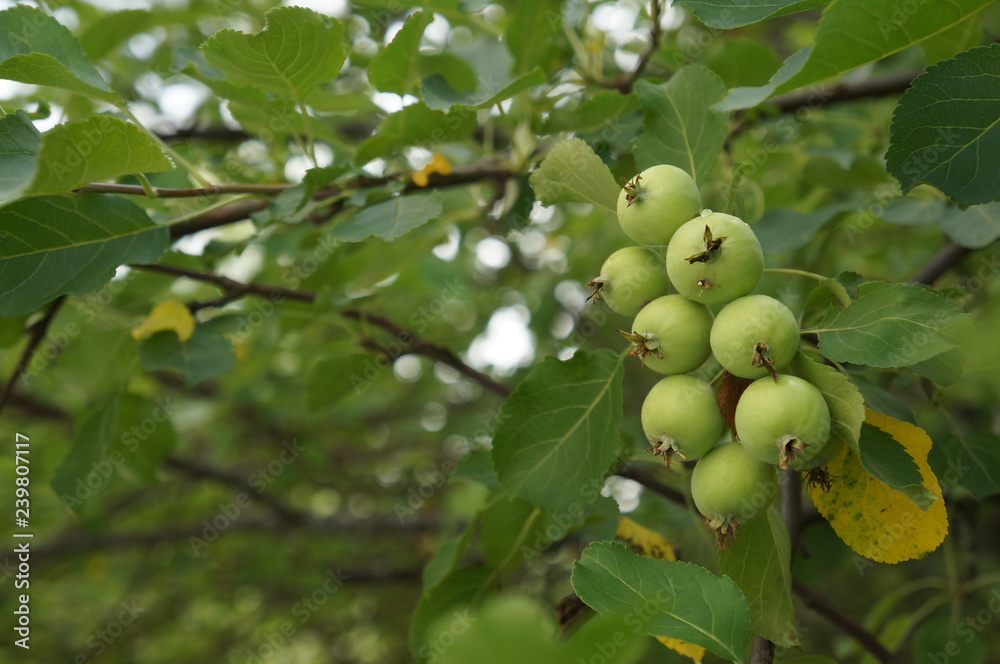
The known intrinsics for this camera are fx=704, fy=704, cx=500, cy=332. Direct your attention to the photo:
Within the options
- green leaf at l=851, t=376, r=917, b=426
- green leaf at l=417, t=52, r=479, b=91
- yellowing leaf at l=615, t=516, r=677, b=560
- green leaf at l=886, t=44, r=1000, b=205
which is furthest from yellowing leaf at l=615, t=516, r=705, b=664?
green leaf at l=417, t=52, r=479, b=91

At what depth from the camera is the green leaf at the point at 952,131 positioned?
1.08 meters

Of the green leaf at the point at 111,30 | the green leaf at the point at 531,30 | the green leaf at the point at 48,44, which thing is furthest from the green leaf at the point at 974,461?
the green leaf at the point at 111,30

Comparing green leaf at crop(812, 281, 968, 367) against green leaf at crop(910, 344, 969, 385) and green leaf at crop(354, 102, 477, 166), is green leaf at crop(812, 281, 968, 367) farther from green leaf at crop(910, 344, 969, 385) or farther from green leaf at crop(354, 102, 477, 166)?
green leaf at crop(354, 102, 477, 166)

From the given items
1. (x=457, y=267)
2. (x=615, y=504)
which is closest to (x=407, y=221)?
(x=615, y=504)

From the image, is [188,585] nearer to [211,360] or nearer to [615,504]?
[211,360]

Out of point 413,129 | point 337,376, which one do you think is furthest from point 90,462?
point 413,129

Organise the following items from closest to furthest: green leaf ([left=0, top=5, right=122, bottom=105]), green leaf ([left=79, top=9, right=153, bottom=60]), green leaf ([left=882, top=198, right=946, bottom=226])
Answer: green leaf ([left=0, top=5, right=122, bottom=105])
green leaf ([left=882, top=198, right=946, bottom=226])
green leaf ([left=79, top=9, right=153, bottom=60])

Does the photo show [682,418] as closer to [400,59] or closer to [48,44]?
[400,59]

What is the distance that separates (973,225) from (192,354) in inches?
78.0

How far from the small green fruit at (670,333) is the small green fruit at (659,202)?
0.36 feet

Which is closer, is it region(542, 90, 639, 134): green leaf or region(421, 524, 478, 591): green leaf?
region(542, 90, 639, 134): green leaf

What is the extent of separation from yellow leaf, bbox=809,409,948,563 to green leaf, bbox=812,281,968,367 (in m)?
0.17

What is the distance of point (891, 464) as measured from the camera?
1.03 meters

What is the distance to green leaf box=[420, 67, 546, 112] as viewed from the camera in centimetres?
145
